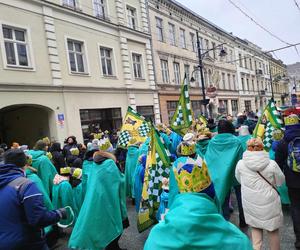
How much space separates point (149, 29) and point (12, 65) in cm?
1150

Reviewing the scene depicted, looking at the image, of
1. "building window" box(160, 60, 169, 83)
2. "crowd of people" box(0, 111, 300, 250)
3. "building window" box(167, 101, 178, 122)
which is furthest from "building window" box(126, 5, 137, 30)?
"crowd of people" box(0, 111, 300, 250)

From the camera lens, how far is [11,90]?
11.9 meters

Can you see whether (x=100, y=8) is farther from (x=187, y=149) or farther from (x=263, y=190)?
(x=187, y=149)

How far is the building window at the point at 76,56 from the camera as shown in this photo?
15.0 meters

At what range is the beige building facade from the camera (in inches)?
487

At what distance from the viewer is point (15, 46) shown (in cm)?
1230

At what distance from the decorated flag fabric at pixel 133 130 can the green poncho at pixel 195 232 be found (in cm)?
637

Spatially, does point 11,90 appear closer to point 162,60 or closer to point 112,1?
point 112,1

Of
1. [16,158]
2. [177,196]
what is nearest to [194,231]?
[177,196]

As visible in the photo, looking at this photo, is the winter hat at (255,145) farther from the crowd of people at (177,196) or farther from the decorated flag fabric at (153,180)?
the decorated flag fabric at (153,180)

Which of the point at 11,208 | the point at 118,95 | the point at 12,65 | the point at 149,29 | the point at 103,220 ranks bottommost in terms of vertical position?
the point at 103,220

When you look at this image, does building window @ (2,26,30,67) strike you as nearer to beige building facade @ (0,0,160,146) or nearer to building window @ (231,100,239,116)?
beige building facade @ (0,0,160,146)

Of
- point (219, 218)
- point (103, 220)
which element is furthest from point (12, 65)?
point (219, 218)

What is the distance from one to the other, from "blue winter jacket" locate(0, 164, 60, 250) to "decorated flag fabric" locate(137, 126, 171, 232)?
2.15 metres
